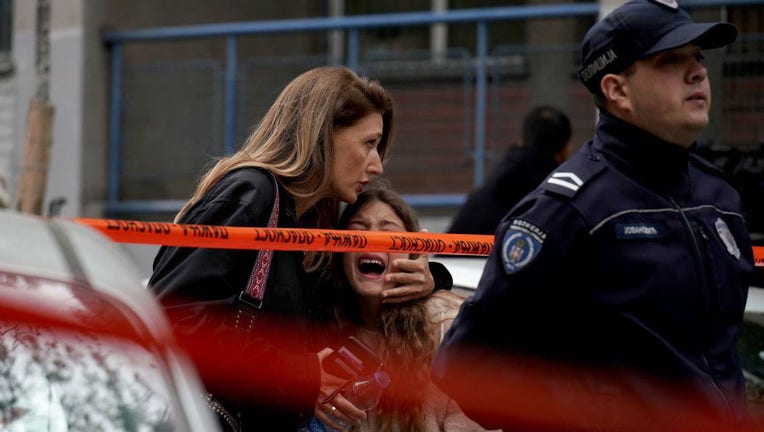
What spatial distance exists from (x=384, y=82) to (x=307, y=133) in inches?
278

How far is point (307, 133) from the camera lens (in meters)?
3.90

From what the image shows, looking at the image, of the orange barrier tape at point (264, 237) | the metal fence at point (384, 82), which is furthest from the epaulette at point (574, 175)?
the metal fence at point (384, 82)

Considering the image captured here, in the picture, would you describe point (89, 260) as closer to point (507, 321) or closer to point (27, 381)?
point (27, 381)

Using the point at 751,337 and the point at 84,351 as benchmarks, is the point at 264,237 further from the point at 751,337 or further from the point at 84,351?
the point at 751,337

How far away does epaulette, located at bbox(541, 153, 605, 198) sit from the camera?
3.16 meters

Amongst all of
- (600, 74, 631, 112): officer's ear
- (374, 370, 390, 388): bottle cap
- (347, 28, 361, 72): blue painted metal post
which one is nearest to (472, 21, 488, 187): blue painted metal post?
(347, 28, 361, 72): blue painted metal post

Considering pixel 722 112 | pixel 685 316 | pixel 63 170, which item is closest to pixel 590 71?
pixel 685 316

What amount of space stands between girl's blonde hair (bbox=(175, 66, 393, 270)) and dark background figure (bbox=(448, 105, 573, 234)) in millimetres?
3175

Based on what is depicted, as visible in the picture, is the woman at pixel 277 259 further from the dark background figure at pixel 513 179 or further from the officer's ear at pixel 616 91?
the dark background figure at pixel 513 179

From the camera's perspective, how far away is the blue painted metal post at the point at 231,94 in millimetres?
10453

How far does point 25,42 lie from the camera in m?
11.4

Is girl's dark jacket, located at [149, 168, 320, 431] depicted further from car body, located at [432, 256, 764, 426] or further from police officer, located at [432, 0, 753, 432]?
car body, located at [432, 256, 764, 426]

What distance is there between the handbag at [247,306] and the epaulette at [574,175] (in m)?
0.77

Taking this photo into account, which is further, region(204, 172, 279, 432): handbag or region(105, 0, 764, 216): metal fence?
region(105, 0, 764, 216): metal fence
